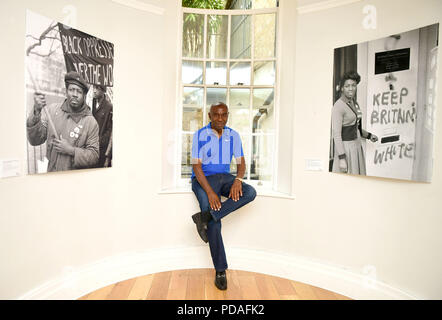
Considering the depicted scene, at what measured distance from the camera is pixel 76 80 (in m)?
2.06

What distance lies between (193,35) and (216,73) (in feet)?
1.60

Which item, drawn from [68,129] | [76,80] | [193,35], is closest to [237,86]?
[193,35]

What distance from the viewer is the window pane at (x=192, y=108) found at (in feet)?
9.65

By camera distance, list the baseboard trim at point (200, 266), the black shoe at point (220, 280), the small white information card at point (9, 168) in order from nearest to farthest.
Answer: the small white information card at point (9, 168) → the baseboard trim at point (200, 266) → the black shoe at point (220, 280)

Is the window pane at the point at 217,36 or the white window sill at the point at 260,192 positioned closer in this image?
the white window sill at the point at 260,192

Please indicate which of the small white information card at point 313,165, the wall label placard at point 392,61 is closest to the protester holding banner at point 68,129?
the small white information card at point 313,165

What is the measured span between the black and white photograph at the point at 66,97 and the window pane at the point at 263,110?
1.52 meters

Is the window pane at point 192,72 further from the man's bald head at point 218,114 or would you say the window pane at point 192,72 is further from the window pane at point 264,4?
the window pane at point 264,4

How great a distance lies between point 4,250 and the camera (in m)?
1.69

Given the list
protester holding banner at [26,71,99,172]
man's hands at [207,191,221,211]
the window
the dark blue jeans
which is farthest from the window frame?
protester holding banner at [26,71,99,172]

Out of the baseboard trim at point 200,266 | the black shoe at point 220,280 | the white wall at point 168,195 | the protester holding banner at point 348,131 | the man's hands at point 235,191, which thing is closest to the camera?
the white wall at point 168,195

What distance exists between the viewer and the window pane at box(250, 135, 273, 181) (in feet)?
9.60

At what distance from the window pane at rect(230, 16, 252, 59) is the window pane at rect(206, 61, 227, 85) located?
0.22 meters

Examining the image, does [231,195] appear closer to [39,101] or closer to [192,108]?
[192,108]
